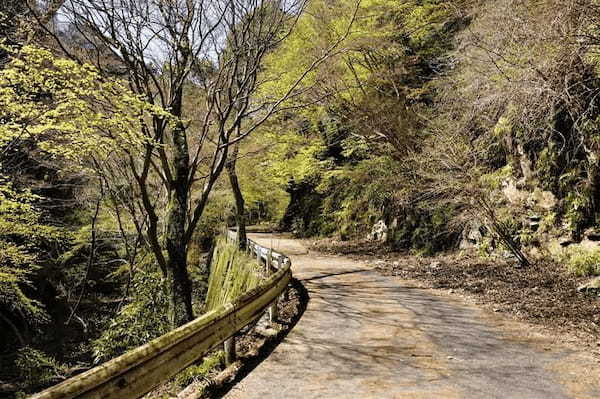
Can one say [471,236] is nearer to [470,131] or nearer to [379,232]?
[470,131]

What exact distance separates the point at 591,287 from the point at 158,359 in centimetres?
734

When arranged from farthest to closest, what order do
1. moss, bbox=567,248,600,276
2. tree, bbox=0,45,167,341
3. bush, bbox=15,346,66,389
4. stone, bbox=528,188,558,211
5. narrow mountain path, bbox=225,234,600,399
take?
1. bush, bbox=15,346,66,389
2. stone, bbox=528,188,558,211
3. moss, bbox=567,248,600,276
4. tree, bbox=0,45,167,341
5. narrow mountain path, bbox=225,234,600,399

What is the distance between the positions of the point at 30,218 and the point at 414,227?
12407 millimetres

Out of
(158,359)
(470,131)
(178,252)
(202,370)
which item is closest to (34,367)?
(178,252)

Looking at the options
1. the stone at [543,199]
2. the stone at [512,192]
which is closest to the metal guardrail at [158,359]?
the stone at [543,199]

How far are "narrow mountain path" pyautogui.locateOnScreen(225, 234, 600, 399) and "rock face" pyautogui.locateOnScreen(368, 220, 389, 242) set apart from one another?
9.40 m

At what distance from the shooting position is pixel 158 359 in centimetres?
354

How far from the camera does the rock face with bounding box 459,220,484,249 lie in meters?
12.0

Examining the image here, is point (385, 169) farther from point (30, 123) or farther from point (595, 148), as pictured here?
point (30, 123)

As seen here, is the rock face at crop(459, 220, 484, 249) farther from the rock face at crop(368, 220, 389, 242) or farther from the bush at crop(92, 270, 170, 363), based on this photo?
the bush at crop(92, 270, 170, 363)

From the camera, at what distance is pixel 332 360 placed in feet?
Result: 16.7

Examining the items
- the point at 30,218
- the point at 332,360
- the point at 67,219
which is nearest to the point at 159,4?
the point at 30,218

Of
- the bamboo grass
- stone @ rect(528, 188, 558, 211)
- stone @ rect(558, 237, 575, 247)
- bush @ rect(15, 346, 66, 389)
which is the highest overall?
stone @ rect(528, 188, 558, 211)

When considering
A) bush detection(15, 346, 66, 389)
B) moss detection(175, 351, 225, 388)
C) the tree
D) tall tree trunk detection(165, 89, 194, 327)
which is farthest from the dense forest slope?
bush detection(15, 346, 66, 389)
